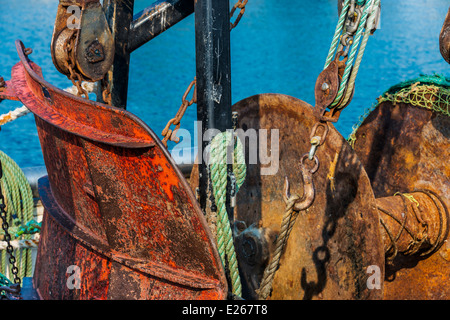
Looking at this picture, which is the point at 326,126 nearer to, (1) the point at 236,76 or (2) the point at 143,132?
(2) the point at 143,132

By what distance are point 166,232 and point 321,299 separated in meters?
1.19

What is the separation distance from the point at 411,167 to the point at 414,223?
1.64 ft

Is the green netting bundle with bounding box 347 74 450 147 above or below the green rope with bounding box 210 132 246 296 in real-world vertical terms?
above

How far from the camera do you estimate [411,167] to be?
3.71 m

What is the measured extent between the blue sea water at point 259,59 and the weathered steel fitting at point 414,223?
28.2 ft

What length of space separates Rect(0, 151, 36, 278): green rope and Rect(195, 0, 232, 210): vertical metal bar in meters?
2.57

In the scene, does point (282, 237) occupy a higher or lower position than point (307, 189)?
lower

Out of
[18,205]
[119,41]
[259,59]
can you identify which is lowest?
[18,205]

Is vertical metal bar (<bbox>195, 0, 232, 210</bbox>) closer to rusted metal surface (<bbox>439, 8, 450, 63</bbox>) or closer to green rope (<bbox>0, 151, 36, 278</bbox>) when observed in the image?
rusted metal surface (<bbox>439, 8, 450, 63</bbox>)

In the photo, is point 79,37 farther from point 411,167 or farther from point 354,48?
point 411,167

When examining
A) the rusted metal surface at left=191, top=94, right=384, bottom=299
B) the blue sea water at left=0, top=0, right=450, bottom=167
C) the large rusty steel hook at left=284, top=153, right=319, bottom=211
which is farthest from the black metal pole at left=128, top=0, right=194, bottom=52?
the blue sea water at left=0, top=0, right=450, bottom=167

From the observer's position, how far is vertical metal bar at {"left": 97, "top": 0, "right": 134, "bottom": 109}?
298cm

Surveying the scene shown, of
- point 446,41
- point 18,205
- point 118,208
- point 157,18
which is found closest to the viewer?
point 446,41

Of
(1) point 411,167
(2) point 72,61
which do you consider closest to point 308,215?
(1) point 411,167
